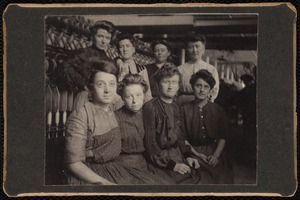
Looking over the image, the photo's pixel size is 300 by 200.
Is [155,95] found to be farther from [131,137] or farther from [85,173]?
[85,173]

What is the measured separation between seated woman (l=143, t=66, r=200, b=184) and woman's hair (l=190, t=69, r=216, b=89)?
2.1 inches

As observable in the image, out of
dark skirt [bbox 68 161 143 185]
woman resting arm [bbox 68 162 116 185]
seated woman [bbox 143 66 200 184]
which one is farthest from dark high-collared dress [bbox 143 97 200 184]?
woman resting arm [bbox 68 162 116 185]

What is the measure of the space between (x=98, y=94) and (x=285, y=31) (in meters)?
0.72

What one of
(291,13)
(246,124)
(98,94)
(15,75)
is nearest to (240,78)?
(246,124)

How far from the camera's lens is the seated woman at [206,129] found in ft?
6.82

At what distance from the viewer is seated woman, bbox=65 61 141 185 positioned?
2068 millimetres

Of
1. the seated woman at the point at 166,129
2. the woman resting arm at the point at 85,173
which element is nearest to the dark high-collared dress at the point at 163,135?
the seated woman at the point at 166,129

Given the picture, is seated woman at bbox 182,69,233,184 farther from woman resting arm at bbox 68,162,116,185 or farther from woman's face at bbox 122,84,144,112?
woman resting arm at bbox 68,162,116,185

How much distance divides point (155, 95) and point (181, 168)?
282 millimetres

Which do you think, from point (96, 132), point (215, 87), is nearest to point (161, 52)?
point (215, 87)

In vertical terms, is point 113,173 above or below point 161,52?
below

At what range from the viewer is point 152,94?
2078 mm

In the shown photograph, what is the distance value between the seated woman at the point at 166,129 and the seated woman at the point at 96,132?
12 cm

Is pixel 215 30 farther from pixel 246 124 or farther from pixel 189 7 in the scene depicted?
pixel 246 124
